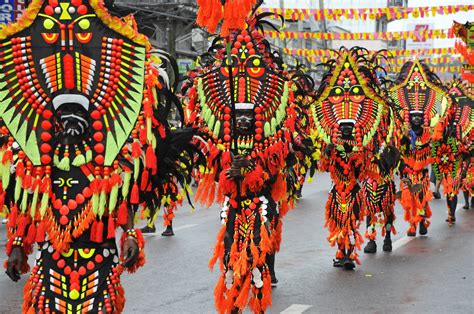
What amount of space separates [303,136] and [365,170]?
218 cm

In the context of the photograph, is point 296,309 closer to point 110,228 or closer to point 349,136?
point 349,136

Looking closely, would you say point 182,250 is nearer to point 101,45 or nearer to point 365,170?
point 365,170

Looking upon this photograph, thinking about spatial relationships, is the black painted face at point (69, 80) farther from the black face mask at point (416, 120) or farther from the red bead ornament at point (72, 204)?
the black face mask at point (416, 120)

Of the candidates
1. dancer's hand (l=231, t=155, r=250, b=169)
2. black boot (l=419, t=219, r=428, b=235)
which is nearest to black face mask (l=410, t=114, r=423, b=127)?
black boot (l=419, t=219, r=428, b=235)

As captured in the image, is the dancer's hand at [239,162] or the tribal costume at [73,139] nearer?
the tribal costume at [73,139]

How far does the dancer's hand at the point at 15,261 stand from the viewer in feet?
16.1

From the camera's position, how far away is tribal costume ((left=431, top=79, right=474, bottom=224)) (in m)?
12.9

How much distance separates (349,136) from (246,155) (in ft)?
8.40

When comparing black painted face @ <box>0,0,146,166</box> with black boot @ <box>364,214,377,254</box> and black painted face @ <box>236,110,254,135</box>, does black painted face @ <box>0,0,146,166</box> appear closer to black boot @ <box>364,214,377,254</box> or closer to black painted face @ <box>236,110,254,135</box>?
black painted face @ <box>236,110,254,135</box>

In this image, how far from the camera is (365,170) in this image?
9.50 meters

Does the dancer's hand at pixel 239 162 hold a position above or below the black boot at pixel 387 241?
above

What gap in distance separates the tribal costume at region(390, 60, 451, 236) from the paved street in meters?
0.50

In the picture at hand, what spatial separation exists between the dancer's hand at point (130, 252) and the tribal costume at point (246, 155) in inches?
77.8

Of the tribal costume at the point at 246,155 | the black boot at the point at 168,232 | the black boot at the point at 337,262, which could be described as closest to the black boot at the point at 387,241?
the black boot at the point at 337,262
